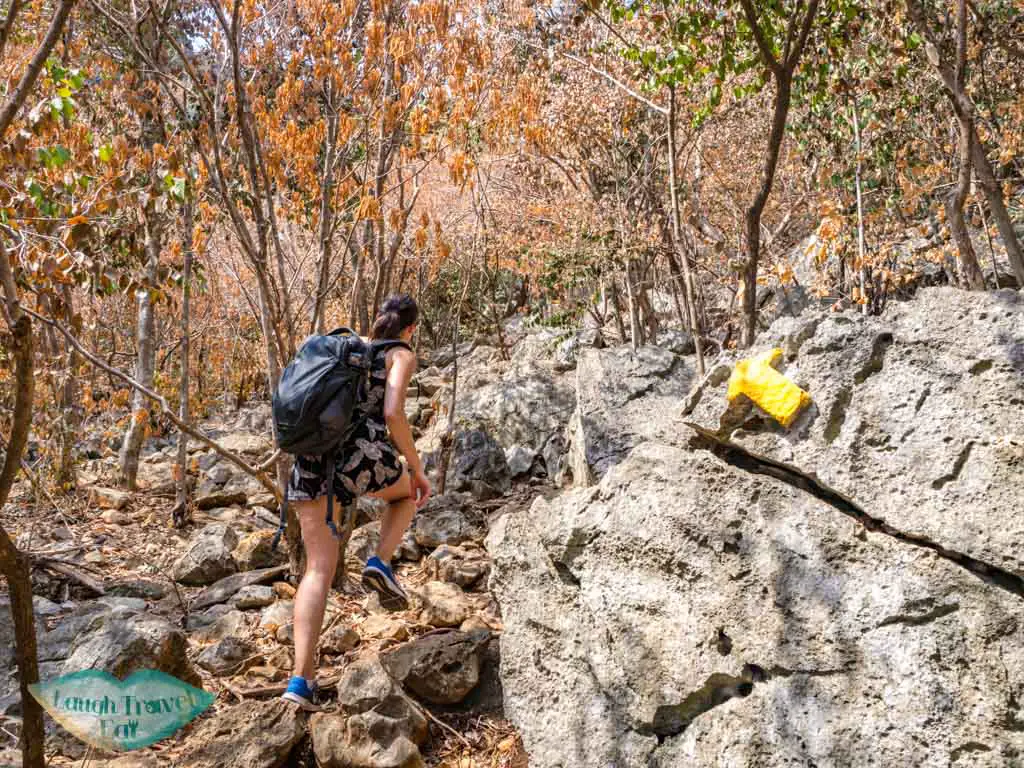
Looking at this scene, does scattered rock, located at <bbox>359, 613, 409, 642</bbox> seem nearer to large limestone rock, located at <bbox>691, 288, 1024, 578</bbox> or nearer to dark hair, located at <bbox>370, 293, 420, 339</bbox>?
dark hair, located at <bbox>370, 293, 420, 339</bbox>

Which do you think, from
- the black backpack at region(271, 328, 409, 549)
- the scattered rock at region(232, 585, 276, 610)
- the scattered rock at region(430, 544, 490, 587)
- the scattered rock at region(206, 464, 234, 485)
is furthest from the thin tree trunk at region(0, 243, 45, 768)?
the scattered rock at region(206, 464, 234, 485)

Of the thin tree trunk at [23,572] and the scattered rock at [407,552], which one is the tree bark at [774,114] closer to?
the scattered rock at [407,552]

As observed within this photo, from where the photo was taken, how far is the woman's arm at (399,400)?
3363mm

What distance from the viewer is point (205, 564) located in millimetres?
5496

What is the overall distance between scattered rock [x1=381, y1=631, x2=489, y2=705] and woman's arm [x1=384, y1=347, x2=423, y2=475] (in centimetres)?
85

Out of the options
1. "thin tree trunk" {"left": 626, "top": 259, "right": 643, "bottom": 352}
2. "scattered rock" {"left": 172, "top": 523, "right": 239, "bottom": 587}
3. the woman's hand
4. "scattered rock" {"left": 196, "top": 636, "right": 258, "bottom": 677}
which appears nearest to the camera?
the woman's hand

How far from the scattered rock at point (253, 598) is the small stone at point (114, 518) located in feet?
11.5

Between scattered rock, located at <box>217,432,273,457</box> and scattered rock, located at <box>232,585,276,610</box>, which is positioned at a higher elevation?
scattered rock, located at <box>217,432,273,457</box>

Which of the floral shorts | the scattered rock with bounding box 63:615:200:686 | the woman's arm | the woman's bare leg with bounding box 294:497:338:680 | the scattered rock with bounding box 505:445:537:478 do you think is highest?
the woman's arm

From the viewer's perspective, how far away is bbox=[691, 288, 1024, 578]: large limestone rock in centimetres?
268

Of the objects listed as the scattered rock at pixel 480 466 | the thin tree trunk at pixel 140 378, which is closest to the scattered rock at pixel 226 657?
the scattered rock at pixel 480 466

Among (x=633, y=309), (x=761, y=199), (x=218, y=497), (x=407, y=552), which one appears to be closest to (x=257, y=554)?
(x=407, y=552)
